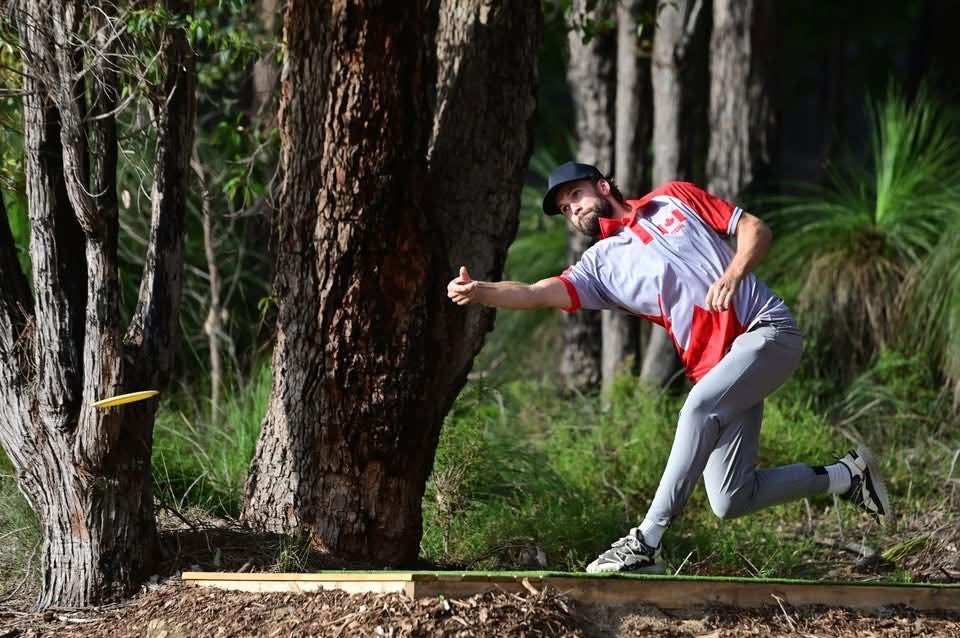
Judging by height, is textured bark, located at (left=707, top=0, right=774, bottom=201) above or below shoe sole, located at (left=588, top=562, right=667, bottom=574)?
above

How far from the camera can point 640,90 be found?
9.16 m

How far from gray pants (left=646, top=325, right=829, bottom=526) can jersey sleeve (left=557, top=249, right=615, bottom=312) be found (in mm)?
560

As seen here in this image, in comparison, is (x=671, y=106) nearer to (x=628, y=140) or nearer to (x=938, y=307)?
(x=628, y=140)

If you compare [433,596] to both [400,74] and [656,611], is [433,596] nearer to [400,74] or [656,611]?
[656,611]

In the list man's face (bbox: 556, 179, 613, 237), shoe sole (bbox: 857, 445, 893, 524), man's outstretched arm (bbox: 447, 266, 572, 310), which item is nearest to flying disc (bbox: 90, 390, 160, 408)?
man's outstretched arm (bbox: 447, 266, 572, 310)

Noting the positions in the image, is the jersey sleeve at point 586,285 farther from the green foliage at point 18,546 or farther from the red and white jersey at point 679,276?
the green foliage at point 18,546

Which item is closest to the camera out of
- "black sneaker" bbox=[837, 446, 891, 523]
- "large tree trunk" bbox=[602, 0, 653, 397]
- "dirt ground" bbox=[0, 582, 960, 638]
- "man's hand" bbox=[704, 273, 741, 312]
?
"dirt ground" bbox=[0, 582, 960, 638]

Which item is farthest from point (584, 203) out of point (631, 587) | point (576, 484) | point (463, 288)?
point (576, 484)

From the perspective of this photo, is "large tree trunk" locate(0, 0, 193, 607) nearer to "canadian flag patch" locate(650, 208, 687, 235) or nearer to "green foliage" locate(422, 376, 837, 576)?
"green foliage" locate(422, 376, 837, 576)

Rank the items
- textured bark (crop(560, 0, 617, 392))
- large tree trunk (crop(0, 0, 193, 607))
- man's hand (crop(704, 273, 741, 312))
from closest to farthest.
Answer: man's hand (crop(704, 273, 741, 312)), large tree trunk (crop(0, 0, 193, 607)), textured bark (crop(560, 0, 617, 392))

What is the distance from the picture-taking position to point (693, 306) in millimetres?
4879

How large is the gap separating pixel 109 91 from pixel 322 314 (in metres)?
1.44

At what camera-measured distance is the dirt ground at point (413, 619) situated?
4.23m

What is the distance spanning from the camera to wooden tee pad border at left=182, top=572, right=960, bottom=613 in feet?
14.3
